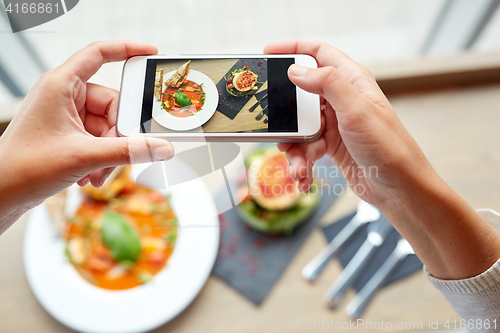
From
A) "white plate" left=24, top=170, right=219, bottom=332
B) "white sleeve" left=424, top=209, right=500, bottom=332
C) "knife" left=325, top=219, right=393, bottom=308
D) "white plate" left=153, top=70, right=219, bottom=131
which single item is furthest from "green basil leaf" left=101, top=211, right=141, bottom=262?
"white sleeve" left=424, top=209, right=500, bottom=332

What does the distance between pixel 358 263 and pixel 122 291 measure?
1.50 ft

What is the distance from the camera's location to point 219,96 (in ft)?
1.72

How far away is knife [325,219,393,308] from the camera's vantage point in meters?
0.63

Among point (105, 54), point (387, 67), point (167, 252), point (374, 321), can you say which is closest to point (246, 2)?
point (387, 67)

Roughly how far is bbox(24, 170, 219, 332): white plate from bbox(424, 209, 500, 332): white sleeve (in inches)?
15.5

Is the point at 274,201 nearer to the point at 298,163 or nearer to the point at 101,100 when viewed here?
the point at 298,163

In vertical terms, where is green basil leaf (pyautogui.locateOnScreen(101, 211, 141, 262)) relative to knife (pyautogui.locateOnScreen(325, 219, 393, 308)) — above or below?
above

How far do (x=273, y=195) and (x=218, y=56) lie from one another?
29 cm

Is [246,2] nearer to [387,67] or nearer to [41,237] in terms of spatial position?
[387,67]

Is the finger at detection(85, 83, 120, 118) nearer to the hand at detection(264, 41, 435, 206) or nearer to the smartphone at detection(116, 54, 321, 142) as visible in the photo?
the smartphone at detection(116, 54, 321, 142)

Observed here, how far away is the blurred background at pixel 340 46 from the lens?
24.9 inches

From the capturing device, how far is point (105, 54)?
54cm

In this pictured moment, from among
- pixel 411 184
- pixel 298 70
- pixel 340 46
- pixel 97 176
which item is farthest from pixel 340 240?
pixel 340 46

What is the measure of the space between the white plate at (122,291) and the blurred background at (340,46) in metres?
0.04
